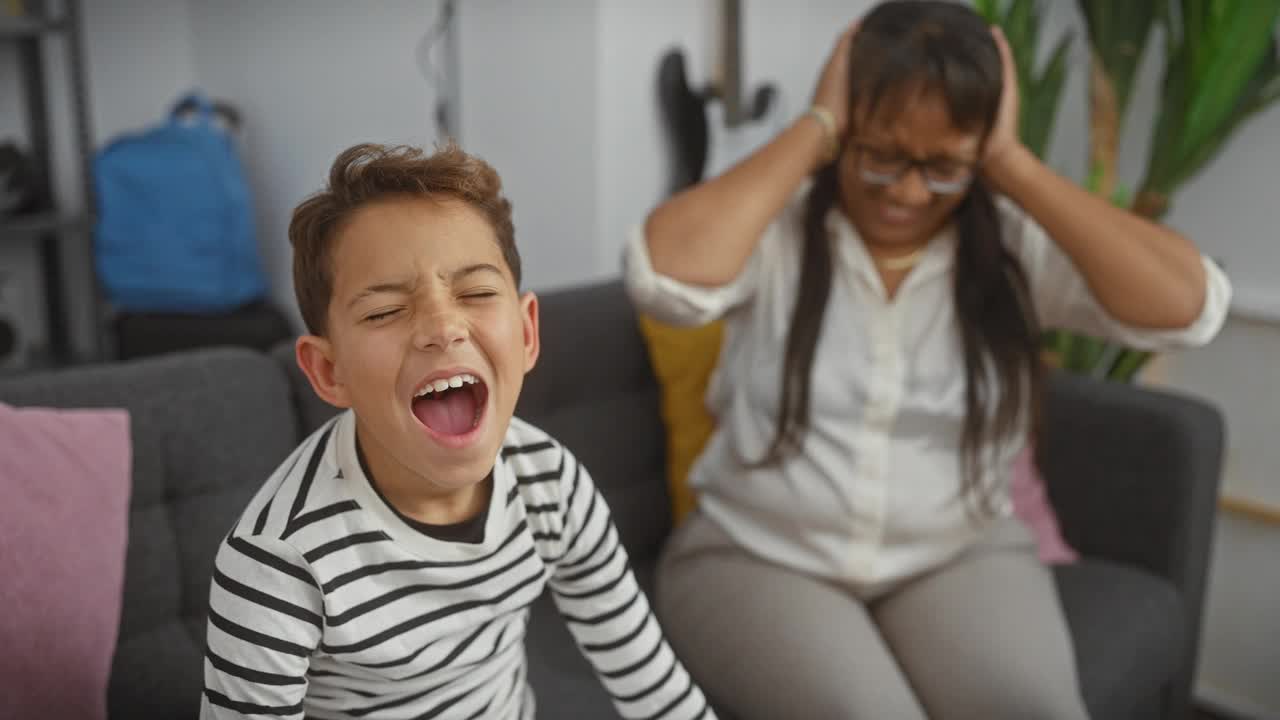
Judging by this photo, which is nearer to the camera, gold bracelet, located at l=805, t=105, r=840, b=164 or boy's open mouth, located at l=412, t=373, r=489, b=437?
boy's open mouth, located at l=412, t=373, r=489, b=437

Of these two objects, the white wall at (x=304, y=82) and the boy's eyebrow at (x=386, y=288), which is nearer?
the boy's eyebrow at (x=386, y=288)

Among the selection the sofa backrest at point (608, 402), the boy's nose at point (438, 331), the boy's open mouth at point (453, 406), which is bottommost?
the sofa backrest at point (608, 402)

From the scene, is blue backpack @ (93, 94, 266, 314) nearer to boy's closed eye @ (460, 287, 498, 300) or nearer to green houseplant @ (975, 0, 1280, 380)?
green houseplant @ (975, 0, 1280, 380)

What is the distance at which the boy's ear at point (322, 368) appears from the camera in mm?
905

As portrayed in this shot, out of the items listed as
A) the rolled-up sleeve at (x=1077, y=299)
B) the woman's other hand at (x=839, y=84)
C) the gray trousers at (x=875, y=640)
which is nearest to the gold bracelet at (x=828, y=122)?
the woman's other hand at (x=839, y=84)

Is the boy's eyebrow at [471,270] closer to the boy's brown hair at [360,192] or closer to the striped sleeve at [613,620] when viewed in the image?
the boy's brown hair at [360,192]

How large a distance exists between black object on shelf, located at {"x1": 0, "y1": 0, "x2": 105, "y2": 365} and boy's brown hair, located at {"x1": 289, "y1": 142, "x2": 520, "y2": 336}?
2601mm

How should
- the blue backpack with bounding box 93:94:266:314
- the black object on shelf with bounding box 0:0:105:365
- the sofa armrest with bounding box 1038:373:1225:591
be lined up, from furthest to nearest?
the blue backpack with bounding box 93:94:266:314 → the black object on shelf with bounding box 0:0:105:365 → the sofa armrest with bounding box 1038:373:1225:591

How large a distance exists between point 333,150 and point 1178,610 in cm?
255

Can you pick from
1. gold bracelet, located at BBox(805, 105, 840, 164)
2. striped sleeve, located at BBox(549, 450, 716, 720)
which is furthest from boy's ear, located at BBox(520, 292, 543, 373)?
gold bracelet, located at BBox(805, 105, 840, 164)

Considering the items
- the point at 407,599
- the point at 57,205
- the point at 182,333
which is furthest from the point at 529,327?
the point at 57,205

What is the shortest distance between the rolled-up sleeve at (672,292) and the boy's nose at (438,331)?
0.69m

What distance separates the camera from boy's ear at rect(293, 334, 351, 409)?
90 centimetres

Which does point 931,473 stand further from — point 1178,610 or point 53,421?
point 53,421
